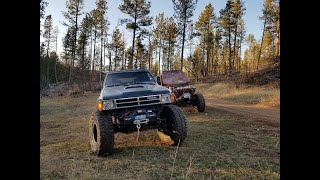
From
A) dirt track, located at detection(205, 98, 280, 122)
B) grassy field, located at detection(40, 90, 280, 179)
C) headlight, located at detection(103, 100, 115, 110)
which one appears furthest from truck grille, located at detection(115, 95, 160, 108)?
dirt track, located at detection(205, 98, 280, 122)

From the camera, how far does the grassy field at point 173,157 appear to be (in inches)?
177

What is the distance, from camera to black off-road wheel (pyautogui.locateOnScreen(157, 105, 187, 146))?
599cm

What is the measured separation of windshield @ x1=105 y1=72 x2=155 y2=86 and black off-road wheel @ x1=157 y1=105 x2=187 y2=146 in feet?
4.34

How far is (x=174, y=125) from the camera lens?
6043mm

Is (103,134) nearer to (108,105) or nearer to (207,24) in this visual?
(108,105)

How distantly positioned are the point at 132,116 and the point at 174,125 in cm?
99

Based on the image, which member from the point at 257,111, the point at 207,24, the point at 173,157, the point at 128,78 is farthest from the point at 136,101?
the point at 207,24

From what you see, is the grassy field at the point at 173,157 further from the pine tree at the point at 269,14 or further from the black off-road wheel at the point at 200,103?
the pine tree at the point at 269,14

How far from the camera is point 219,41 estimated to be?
53.2 m

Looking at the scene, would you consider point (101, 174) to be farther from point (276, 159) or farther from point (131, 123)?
point (276, 159)

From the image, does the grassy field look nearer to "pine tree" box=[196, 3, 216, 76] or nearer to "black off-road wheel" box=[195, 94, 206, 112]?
"black off-road wheel" box=[195, 94, 206, 112]

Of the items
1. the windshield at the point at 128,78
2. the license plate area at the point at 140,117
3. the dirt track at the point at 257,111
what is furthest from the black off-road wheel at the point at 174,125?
the dirt track at the point at 257,111
